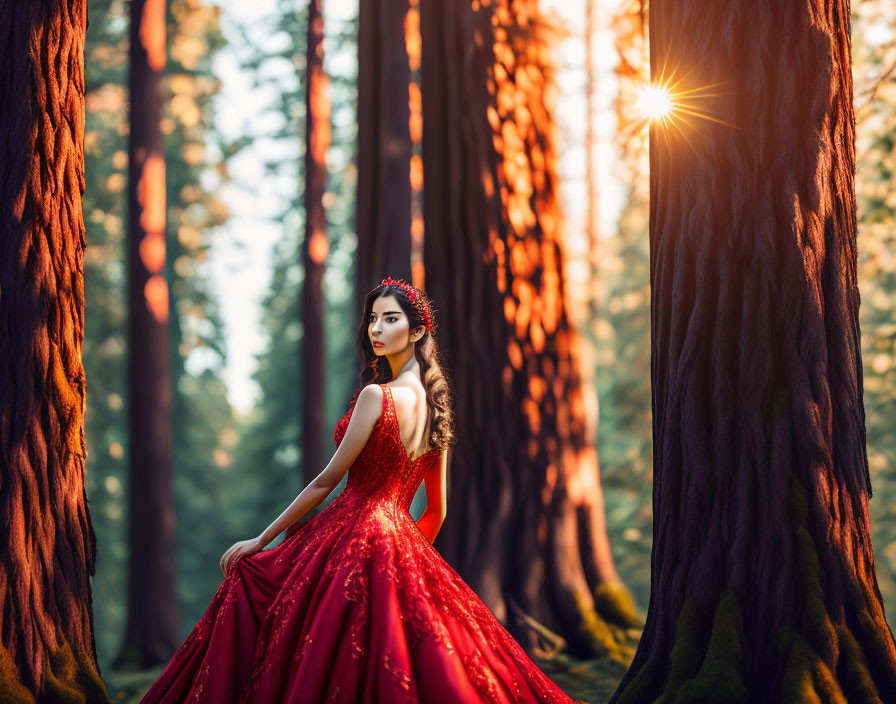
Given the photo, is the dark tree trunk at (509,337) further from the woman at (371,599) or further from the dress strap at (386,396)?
the dress strap at (386,396)

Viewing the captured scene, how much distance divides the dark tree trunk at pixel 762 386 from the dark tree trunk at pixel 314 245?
11.2 meters

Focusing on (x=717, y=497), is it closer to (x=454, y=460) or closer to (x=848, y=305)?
(x=848, y=305)

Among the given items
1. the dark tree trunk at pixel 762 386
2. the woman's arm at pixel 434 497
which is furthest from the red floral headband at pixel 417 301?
the dark tree trunk at pixel 762 386

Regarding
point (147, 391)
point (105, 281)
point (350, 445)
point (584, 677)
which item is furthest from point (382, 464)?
point (105, 281)

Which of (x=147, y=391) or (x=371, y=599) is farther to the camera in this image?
(x=147, y=391)

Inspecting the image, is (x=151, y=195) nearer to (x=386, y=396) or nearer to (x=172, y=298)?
(x=386, y=396)

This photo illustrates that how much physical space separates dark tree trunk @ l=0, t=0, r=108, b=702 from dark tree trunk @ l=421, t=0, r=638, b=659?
4.01 m

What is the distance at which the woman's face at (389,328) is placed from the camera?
5113 millimetres

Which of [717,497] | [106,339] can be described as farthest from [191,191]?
[717,497]

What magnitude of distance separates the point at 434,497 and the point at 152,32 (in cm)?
1072

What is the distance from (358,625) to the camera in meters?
4.43

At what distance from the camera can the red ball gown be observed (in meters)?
4.31

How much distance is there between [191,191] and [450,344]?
54.9 ft

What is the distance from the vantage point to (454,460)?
9016 mm
